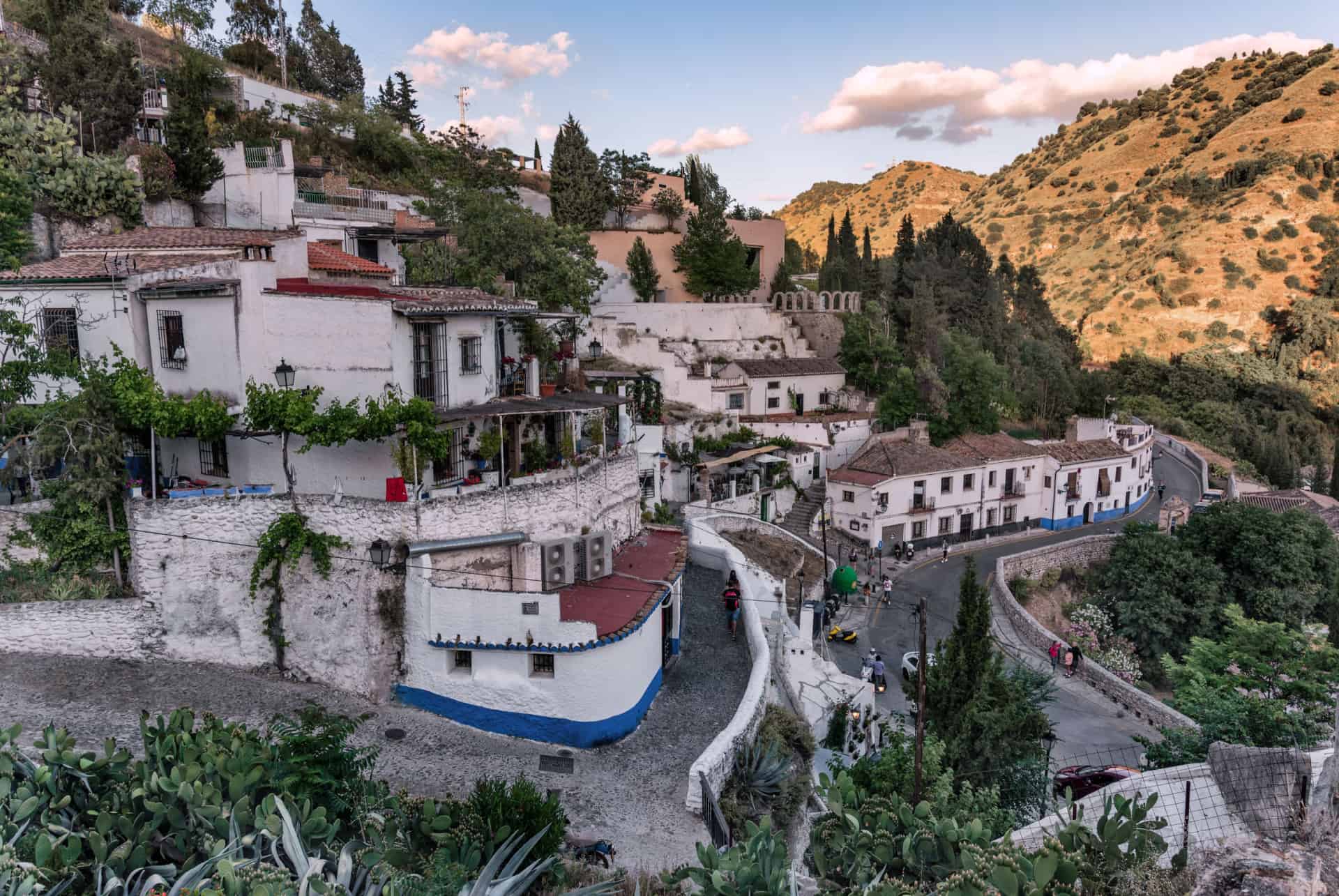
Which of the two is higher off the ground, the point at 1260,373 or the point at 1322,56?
the point at 1322,56

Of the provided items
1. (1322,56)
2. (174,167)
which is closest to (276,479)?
(174,167)

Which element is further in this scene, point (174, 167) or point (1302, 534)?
point (1302, 534)

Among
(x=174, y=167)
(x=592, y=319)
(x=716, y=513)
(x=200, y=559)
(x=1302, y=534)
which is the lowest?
(x=1302, y=534)

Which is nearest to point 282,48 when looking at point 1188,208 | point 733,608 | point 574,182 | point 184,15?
point 184,15

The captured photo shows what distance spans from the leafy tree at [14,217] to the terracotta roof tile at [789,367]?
29295 mm

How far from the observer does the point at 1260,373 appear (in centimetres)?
7362

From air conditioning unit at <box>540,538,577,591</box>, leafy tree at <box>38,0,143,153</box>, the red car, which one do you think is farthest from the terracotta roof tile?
leafy tree at <box>38,0,143,153</box>

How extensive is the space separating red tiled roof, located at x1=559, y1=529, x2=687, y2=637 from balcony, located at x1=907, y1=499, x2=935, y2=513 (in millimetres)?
19399

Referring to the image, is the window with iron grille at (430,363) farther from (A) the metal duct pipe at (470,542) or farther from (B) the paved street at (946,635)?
(B) the paved street at (946,635)

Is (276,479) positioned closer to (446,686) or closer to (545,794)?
(446,686)

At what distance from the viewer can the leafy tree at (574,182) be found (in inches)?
1961

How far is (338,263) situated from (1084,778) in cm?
2262

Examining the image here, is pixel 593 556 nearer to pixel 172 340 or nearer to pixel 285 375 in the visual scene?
pixel 285 375

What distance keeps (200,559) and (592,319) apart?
27684 mm
